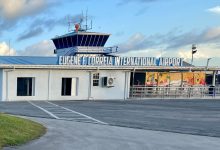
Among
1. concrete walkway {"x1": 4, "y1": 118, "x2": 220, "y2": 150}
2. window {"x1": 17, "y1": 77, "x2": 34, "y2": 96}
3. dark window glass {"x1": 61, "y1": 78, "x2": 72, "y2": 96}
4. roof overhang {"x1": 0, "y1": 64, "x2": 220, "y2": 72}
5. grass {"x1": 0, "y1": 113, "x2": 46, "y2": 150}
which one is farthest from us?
dark window glass {"x1": 61, "y1": 78, "x2": 72, "y2": 96}

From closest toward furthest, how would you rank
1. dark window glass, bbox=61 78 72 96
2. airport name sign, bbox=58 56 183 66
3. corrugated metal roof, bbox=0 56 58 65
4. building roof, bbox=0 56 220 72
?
building roof, bbox=0 56 220 72, dark window glass, bbox=61 78 72 96, airport name sign, bbox=58 56 183 66, corrugated metal roof, bbox=0 56 58 65

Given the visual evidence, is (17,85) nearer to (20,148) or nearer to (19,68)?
(19,68)

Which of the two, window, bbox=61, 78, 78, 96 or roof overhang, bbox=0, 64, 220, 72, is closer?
roof overhang, bbox=0, 64, 220, 72

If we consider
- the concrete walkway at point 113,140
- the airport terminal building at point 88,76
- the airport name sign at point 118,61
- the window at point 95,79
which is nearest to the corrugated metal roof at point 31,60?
the airport terminal building at point 88,76

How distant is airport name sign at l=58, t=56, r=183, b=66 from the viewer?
3419 cm

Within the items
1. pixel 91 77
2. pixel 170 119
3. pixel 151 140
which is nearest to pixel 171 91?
pixel 91 77

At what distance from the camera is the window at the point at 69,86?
3400cm

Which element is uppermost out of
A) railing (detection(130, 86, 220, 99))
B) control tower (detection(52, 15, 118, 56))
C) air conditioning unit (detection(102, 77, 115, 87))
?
control tower (detection(52, 15, 118, 56))

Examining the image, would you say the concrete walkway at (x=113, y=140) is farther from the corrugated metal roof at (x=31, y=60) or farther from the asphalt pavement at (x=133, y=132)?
the corrugated metal roof at (x=31, y=60)

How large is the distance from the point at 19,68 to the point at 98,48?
17.9 meters

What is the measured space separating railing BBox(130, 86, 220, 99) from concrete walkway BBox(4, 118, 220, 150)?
21173 mm

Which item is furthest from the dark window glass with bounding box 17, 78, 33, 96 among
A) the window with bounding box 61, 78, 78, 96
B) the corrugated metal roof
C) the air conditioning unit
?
the air conditioning unit

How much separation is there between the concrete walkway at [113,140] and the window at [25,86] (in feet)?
53.2

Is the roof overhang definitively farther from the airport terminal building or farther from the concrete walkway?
the concrete walkway
